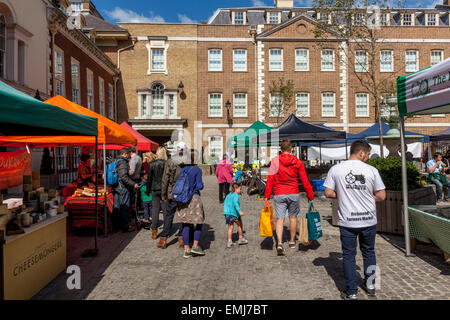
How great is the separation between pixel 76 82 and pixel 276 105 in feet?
44.1

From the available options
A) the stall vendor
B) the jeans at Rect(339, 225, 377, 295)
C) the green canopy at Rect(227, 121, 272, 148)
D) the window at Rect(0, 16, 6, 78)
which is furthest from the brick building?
the jeans at Rect(339, 225, 377, 295)

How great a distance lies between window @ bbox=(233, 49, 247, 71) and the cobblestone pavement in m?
21.7

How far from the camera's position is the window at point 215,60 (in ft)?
86.6

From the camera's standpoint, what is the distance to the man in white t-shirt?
3783 mm

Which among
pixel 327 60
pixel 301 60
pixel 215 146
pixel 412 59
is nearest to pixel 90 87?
pixel 215 146

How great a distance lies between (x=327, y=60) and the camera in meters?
26.3

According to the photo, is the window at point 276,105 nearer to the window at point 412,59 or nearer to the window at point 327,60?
the window at point 327,60

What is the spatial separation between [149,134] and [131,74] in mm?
4881

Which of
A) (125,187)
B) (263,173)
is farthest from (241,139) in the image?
(125,187)

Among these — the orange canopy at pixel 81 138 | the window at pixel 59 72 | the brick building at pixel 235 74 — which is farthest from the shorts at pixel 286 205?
the brick building at pixel 235 74

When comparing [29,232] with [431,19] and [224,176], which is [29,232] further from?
[431,19]

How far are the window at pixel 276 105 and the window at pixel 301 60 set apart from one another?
10.7ft

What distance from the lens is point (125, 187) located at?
7789 millimetres

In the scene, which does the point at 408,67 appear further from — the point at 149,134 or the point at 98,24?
the point at 98,24
